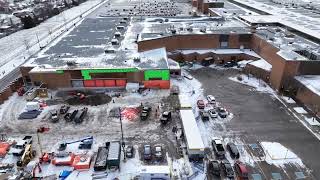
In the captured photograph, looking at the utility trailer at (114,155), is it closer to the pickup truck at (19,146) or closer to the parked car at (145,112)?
the parked car at (145,112)

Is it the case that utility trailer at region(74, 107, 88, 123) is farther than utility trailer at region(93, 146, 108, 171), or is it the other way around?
utility trailer at region(74, 107, 88, 123)

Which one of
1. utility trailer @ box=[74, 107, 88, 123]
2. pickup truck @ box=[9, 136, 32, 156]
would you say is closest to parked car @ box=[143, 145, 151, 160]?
utility trailer @ box=[74, 107, 88, 123]

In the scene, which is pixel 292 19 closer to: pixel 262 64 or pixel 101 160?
pixel 262 64

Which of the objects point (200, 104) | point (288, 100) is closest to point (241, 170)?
point (200, 104)

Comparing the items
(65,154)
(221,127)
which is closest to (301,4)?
(221,127)

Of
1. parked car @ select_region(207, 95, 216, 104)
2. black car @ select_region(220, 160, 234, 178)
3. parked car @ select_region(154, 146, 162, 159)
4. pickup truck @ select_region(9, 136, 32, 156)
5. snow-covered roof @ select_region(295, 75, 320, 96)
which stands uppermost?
snow-covered roof @ select_region(295, 75, 320, 96)

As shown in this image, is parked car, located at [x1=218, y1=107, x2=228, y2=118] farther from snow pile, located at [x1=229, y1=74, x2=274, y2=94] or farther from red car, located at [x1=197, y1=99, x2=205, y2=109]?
snow pile, located at [x1=229, y1=74, x2=274, y2=94]

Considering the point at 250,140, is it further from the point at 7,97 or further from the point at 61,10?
the point at 61,10
